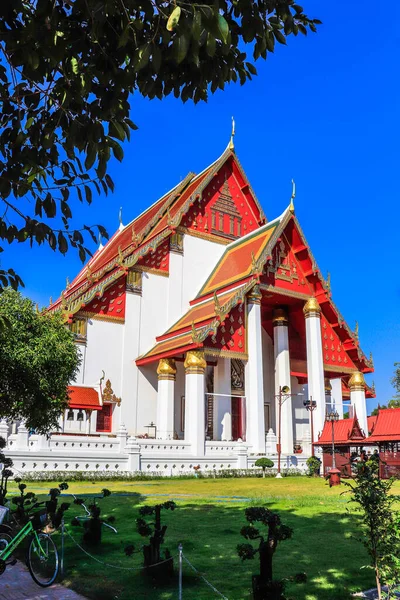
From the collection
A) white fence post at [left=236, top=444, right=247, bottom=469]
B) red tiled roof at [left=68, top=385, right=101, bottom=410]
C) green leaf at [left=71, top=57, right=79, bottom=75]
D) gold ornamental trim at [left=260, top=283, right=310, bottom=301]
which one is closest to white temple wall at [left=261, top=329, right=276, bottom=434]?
gold ornamental trim at [left=260, top=283, right=310, bottom=301]

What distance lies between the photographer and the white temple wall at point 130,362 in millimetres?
21578

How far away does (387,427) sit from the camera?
1777 centimetres

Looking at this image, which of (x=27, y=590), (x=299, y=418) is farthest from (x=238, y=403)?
(x=27, y=590)

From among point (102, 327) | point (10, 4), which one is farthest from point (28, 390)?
point (102, 327)

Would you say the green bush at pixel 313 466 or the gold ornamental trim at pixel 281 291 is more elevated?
the gold ornamental trim at pixel 281 291

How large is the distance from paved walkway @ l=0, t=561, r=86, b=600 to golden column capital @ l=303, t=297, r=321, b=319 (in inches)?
776

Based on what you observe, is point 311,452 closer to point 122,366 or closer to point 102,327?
point 122,366

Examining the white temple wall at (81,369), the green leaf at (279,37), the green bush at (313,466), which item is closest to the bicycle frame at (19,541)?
the green leaf at (279,37)

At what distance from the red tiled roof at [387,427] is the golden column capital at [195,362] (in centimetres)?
615

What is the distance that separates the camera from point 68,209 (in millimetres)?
4539

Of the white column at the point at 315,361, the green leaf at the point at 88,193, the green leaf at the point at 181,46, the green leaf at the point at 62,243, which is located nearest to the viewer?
the green leaf at the point at 181,46

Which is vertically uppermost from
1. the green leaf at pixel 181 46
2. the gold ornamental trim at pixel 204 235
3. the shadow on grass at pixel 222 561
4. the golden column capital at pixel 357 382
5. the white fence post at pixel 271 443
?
the gold ornamental trim at pixel 204 235

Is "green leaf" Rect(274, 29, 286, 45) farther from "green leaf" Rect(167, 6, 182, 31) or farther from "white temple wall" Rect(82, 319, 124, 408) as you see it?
"white temple wall" Rect(82, 319, 124, 408)

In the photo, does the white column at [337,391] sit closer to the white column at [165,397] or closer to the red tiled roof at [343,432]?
the red tiled roof at [343,432]
